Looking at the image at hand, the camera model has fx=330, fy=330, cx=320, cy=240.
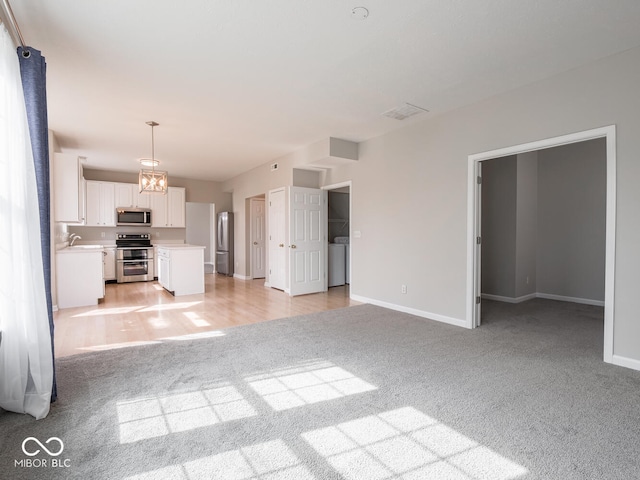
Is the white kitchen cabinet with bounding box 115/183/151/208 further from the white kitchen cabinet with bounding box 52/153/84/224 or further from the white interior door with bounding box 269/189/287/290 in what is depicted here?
the white interior door with bounding box 269/189/287/290

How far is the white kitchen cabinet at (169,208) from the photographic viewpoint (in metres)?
8.10

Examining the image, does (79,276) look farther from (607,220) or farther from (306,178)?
(607,220)

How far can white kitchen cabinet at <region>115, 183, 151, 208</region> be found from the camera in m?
7.68

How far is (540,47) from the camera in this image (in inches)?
107

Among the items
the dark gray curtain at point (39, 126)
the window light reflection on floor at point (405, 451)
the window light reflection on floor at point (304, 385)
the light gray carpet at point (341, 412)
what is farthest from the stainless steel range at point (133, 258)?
the window light reflection on floor at point (405, 451)

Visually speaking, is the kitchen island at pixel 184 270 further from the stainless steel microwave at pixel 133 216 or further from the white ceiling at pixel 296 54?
the white ceiling at pixel 296 54

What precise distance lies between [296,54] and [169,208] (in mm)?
6584

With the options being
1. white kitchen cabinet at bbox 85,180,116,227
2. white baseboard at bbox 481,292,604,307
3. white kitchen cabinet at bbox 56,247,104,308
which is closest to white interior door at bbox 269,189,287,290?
white kitchen cabinet at bbox 56,247,104,308

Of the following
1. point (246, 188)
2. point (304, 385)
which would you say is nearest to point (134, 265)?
point (246, 188)

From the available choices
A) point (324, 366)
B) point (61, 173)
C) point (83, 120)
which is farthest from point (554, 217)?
point (61, 173)

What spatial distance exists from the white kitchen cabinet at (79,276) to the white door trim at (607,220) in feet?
18.3

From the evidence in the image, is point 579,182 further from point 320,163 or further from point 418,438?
point 418,438

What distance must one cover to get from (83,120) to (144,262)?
13.2ft

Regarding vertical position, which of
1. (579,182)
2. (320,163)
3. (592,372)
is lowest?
(592,372)
